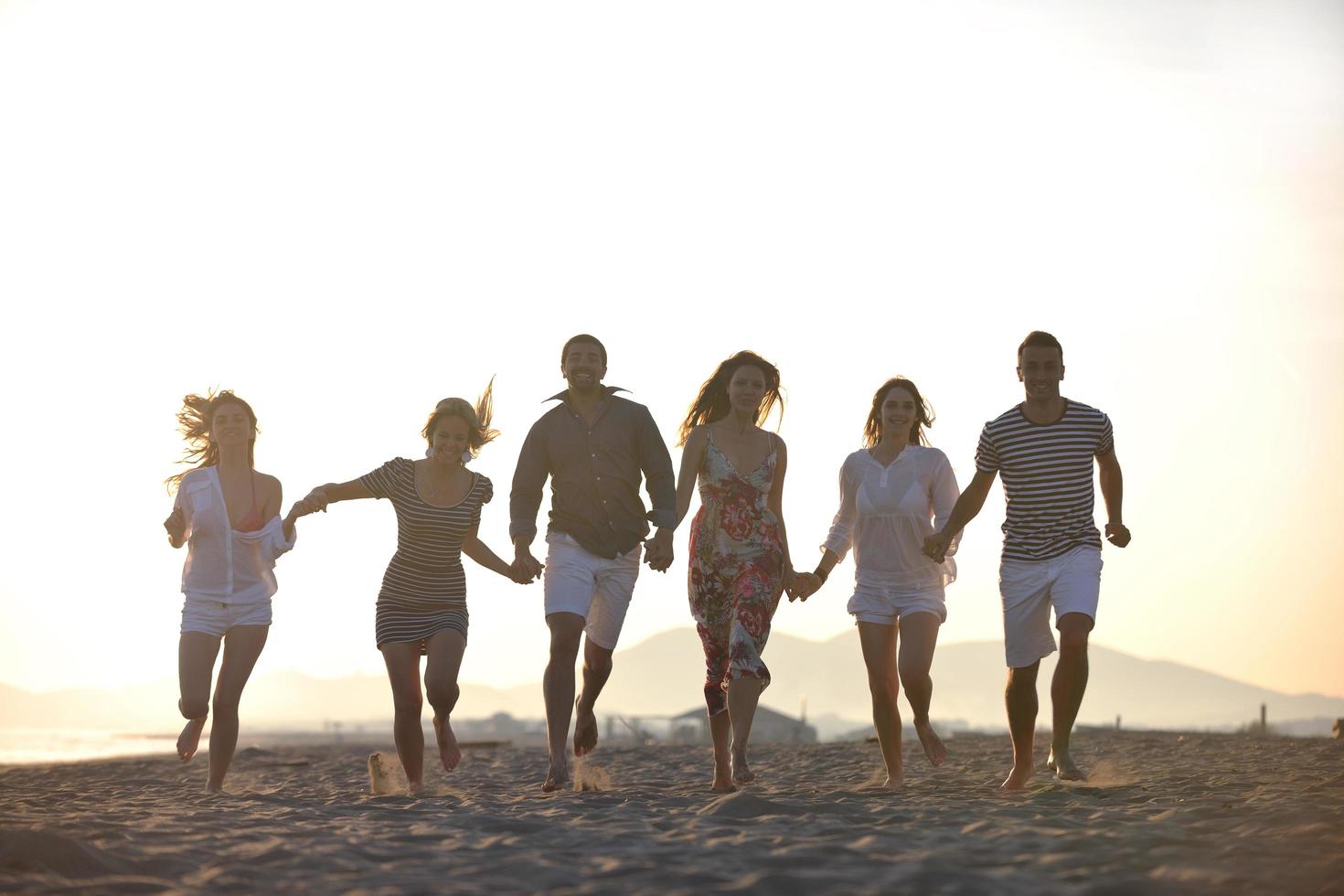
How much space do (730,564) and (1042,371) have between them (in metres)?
2.00

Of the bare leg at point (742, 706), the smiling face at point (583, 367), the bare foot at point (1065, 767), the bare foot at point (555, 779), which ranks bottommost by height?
the bare foot at point (555, 779)

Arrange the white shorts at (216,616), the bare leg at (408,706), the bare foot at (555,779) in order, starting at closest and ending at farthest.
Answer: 1. the bare foot at (555,779)
2. the bare leg at (408,706)
3. the white shorts at (216,616)

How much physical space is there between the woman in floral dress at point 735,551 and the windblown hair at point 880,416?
0.57 meters

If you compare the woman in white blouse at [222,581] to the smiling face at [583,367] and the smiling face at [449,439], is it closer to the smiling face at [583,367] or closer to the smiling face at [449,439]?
the smiling face at [449,439]

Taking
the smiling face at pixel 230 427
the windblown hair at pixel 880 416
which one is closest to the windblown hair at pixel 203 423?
the smiling face at pixel 230 427

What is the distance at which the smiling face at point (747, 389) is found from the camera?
8.04 metres

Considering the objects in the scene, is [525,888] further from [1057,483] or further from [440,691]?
[1057,483]

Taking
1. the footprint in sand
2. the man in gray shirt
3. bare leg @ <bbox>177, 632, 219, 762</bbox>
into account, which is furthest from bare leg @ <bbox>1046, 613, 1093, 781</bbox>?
bare leg @ <bbox>177, 632, 219, 762</bbox>

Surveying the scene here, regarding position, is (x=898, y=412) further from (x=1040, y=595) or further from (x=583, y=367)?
(x=583, y=367)

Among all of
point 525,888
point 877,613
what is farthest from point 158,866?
point 877,613

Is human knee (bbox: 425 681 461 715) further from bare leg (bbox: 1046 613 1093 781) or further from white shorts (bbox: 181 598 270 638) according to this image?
bare leg (bbox: 1046 613 1093 781)

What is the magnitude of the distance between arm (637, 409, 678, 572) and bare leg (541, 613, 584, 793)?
0.57 m

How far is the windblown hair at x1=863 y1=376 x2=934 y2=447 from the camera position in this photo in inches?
326

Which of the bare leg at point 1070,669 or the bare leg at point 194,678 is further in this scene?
the bare leg at point 194,678
